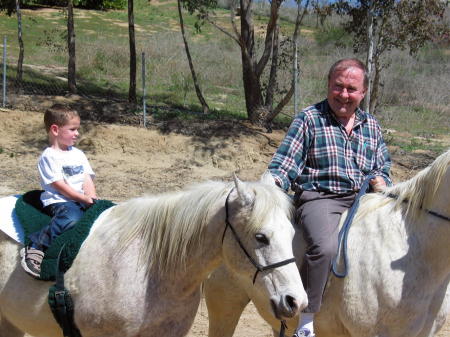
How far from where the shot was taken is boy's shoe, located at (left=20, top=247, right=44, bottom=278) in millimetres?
3320

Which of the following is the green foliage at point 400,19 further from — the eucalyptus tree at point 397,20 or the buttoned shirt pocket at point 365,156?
the buttoned shirt pocket at point 365,156

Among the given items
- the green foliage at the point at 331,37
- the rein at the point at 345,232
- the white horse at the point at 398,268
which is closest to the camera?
the white horse at the point at 398,268

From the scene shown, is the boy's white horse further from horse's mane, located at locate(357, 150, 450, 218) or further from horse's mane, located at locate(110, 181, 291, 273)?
horse's mane, located at locate(357, 150, 450, 218)

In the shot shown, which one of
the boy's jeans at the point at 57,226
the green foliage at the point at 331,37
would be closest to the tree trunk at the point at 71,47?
the boy's jeans at the point at 57,226

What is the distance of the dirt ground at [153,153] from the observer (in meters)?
10.1

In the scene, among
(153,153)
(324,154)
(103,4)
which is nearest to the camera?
(324,154)

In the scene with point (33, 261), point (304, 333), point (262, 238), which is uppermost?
point (262, 238)

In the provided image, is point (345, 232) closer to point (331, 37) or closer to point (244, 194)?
point (244, 194)

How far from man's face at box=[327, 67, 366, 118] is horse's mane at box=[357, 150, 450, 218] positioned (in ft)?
1.94

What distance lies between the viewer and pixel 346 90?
3.80m

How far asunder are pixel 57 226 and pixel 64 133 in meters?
0.56

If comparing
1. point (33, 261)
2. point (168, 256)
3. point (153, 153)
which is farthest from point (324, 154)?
point (153, 153)

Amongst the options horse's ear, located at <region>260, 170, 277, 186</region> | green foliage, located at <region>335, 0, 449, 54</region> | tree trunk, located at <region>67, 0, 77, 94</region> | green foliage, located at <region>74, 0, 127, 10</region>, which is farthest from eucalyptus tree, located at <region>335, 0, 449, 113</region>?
green foliage, located at <region>74, 0, 127, 10</region>

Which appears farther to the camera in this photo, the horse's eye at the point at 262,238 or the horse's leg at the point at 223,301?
the horse's leg at the point at 223,301
